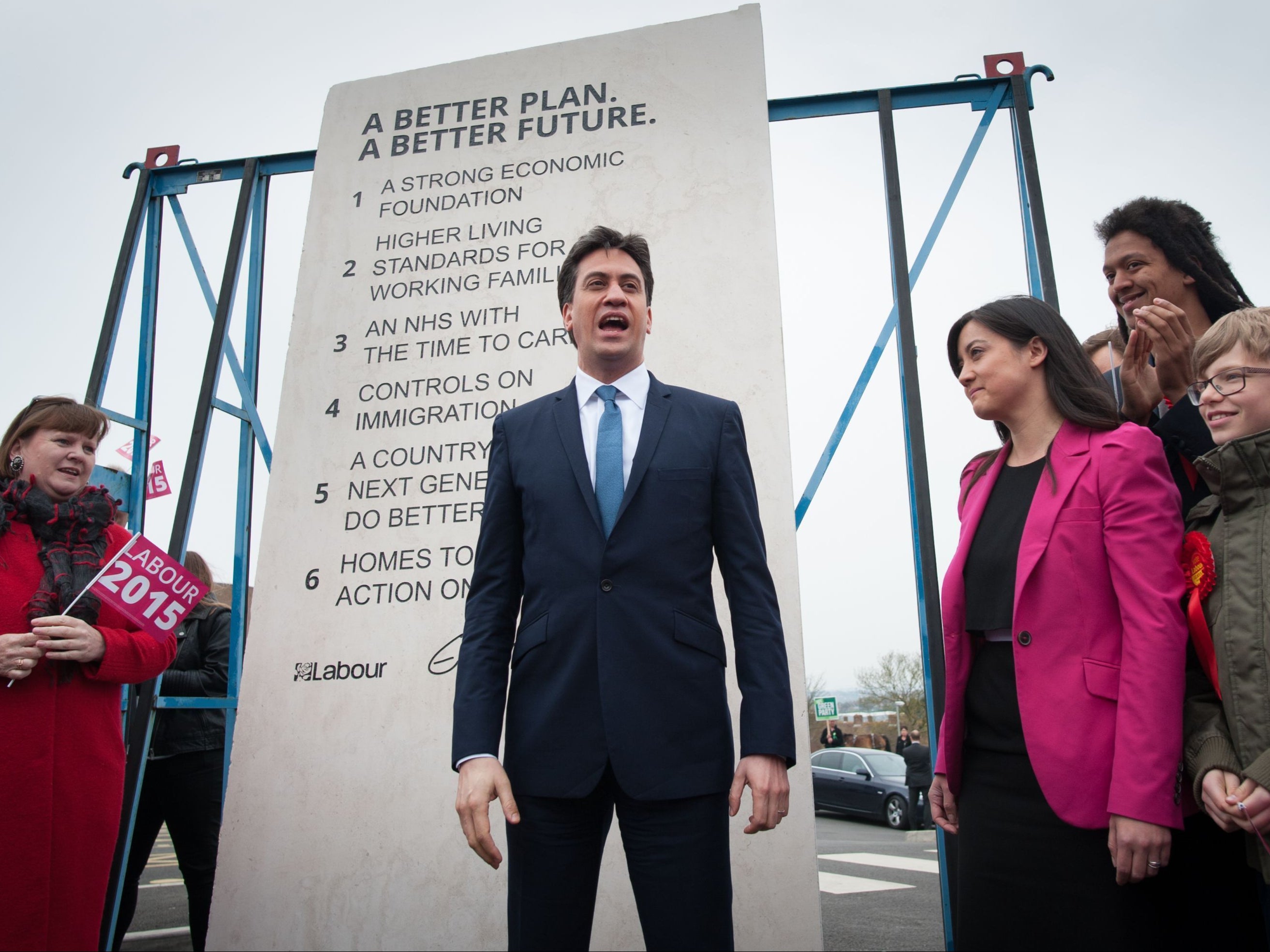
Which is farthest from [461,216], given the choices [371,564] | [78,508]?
[78,508]

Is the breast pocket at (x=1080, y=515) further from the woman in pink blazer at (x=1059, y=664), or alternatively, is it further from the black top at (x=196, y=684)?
the black top at (x=196, y=684)

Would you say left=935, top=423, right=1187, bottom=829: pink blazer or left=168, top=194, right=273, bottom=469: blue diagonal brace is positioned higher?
left=168, top=194, right=273, bottom=469: blue diagonal brace

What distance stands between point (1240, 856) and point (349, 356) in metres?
3.54

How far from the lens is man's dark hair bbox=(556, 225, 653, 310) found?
2094 millimetres

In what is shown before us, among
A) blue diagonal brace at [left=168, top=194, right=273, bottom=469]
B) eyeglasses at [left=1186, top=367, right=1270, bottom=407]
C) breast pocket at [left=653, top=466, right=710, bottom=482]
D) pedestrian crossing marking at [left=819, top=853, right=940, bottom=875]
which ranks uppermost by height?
blue diagonal brace at [left=168, top=194, right=273, bottom=469]

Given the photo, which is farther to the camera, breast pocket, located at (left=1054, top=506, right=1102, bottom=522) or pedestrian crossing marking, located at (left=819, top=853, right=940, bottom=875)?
pedestrian crossing marking, located at (left=819, top=853, right=940, bottom=875)

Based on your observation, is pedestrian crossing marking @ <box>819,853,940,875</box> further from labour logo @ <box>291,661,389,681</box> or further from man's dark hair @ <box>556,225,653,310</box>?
man's dark hair @ <box>556,225,653,310</box>

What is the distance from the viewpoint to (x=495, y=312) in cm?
385

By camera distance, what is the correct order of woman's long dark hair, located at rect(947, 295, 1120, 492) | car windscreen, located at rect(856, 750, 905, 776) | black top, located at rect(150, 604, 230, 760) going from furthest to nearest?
car windscreen, located at rect(856, 750, 905, 776)
black top, located at rect(150, 604, 230, 760)
woman's long dark hair, located at rect(947, 295, 1120, 492)

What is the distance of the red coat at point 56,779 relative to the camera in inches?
96.7

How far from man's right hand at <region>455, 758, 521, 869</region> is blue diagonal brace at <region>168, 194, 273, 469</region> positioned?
298cm

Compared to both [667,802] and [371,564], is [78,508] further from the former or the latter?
[667,802]

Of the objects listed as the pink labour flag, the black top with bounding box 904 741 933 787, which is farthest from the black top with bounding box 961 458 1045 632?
the black top with bounding box 904 741 933 787

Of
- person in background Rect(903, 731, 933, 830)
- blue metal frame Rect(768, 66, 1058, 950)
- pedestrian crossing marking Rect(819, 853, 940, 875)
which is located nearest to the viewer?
blue metal frame Rect(768, 66, 1058, 950)
